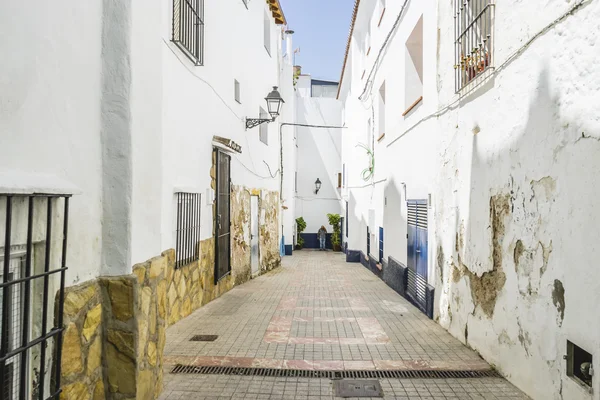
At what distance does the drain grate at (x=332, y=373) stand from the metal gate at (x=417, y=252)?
8.68 feet

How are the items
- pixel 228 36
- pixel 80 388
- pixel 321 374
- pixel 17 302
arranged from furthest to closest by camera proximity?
pixel 228 36 → pixel 321 374 → pixel 80 388 → pixel 17 302

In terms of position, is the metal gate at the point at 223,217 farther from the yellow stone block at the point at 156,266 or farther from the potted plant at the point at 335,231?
the potted plant at the point at 335,231

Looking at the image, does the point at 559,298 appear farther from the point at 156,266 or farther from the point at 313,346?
the point at 156,266

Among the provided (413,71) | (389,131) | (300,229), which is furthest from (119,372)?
(300,229)

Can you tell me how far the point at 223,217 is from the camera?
829cm

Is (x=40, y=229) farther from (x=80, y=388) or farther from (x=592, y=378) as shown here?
(x=592, y=378)

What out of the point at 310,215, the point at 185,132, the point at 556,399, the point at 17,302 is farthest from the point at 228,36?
the point at 310,215

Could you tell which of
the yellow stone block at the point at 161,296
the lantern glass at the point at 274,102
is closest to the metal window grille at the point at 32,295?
the yellow stone block at the point at 161,296

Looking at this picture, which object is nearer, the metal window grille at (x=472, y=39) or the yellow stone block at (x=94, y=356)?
the yellow stone block at (x=94, y=356)

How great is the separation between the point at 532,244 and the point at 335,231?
1846 centimetres

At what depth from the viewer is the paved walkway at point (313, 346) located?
3.78m

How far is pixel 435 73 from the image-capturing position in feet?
21.1

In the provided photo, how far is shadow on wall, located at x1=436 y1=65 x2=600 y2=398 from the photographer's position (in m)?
3.02

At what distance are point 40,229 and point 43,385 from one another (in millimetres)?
908
